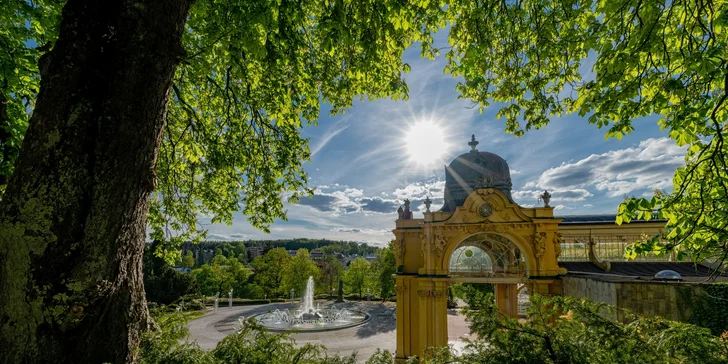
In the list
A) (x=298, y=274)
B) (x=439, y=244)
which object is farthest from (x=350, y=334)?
(x=298, y=274)

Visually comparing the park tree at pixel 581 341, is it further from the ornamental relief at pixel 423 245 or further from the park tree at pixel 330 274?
the park tree at pixel 330 274

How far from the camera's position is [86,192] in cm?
224

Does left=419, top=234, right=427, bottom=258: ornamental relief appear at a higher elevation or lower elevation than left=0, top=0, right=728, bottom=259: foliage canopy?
lower

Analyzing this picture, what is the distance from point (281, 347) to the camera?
265 cm

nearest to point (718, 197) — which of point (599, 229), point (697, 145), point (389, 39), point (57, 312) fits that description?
point (697, 145)

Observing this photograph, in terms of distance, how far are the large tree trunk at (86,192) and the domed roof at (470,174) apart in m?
15.4

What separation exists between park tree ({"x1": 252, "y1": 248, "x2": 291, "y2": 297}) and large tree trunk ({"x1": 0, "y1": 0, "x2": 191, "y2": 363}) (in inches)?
1467

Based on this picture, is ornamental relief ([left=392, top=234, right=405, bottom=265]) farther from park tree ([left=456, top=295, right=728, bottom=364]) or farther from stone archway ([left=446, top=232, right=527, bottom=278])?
park tree ([left=456, top=295, right=728, bottom=364])

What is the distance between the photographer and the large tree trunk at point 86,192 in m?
2.11

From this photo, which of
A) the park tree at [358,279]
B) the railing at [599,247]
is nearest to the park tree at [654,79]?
the railing at [599,247]

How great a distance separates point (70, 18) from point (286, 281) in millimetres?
36884

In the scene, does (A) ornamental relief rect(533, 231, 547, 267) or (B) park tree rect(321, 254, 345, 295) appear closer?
(A) ornamental relief rect(533, 231, 547, 267)

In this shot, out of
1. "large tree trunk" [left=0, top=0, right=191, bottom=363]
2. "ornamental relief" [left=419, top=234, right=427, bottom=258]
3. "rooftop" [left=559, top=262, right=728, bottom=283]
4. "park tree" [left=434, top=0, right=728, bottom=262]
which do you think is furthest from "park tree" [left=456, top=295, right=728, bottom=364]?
"rooftop" [left=559, top=262, right=728, bottom=283]

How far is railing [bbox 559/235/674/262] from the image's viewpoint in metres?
13.5
